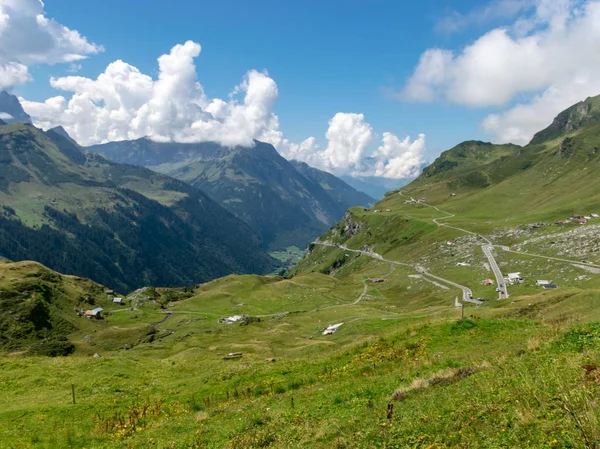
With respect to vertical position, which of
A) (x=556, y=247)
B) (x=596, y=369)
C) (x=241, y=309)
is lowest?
(x=241, y=309)

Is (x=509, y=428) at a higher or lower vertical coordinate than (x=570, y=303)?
higher

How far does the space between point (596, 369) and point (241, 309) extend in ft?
497

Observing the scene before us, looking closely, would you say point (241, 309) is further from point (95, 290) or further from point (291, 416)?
point (291, 416)

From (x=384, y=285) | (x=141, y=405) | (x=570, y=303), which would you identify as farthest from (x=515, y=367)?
(x=384, y=285)

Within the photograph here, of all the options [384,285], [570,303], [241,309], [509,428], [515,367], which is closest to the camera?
[509,428]

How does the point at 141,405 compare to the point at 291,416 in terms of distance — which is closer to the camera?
the point at 291,416

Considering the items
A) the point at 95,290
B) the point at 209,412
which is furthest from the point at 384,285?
the point at 209,412

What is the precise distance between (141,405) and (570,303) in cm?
6062

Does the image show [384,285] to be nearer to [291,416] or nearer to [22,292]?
[22,292]

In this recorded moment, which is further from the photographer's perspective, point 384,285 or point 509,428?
point 384,285

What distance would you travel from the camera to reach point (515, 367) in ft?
59.2

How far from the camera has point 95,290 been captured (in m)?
184

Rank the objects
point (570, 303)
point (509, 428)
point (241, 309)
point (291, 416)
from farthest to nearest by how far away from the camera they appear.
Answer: point (241, 309) < point (570, 303) < point (291, 416) < point (509, 428)

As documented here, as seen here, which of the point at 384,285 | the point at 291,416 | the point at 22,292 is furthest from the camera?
the point at 384,285
